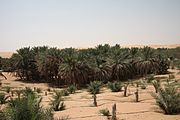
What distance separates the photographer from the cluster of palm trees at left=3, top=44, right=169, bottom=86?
50.5m

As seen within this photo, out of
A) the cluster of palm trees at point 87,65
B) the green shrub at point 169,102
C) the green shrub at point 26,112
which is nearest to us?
the green shrub at point 26,112

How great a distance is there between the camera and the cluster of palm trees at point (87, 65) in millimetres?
50500

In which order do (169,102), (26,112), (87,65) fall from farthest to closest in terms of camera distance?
(87,65)
(169,102)
(26,112)

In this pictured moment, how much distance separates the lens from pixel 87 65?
1999 inches

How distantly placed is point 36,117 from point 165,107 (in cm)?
1169

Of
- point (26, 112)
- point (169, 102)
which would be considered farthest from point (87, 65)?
point (26, 112)

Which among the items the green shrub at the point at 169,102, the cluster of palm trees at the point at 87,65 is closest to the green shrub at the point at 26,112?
the green shrub at the point at 169,102

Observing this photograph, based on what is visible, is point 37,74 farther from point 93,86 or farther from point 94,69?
point 93,86

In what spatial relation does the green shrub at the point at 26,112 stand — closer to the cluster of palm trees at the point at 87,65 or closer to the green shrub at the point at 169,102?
the green shrub at the point at 169,102

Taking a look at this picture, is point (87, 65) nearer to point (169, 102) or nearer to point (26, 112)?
point (169, 102)

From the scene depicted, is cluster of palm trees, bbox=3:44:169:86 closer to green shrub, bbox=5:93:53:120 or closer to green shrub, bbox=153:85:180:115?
green shrub, bbox=153:85:180:115

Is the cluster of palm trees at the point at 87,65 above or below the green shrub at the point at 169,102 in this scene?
above

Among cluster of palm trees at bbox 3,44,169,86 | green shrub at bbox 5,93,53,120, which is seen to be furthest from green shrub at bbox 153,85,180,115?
cluster of palm trees at bbox 3,44,169,86

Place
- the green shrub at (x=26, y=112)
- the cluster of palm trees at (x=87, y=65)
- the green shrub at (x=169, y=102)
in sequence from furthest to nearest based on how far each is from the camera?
the cluster of palm trees at (x=87, y=65) < the green shrub at (x=169, y=102) < the green shrub at (x=26, y=112)
